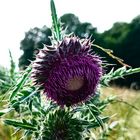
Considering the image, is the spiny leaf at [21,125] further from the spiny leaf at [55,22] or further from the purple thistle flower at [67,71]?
the spiny leaf at [55,22]

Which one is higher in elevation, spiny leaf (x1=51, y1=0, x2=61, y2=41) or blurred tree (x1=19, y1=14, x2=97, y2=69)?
spiny leaf (x1=51, y1=0, x2=61, y2=41)

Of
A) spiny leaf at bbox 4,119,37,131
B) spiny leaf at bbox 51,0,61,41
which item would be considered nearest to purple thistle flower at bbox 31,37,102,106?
spiny leaf at bbox 51,0,61,41

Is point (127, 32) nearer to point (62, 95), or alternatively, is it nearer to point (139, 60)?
point (139, 60)

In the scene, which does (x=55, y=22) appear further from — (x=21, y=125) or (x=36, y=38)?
(x=36, y=38)

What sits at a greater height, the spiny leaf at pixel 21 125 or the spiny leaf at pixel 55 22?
the spiny leaf at pixel 55 22

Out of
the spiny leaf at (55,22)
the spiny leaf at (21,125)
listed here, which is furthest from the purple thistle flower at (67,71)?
the spiny leaf at (21,125)

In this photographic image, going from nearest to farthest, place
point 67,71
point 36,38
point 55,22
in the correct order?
point 67,71, point 55,22, point 36,38

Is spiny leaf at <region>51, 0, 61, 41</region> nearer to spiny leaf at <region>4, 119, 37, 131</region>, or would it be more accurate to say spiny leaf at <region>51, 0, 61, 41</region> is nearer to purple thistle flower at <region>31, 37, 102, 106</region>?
purple thistle flower at <region>31, 37, 102, 106</region>

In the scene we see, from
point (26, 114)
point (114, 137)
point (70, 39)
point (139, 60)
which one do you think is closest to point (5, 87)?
point (26, 114)

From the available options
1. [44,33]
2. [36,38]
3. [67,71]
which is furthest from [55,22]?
[44,33]
